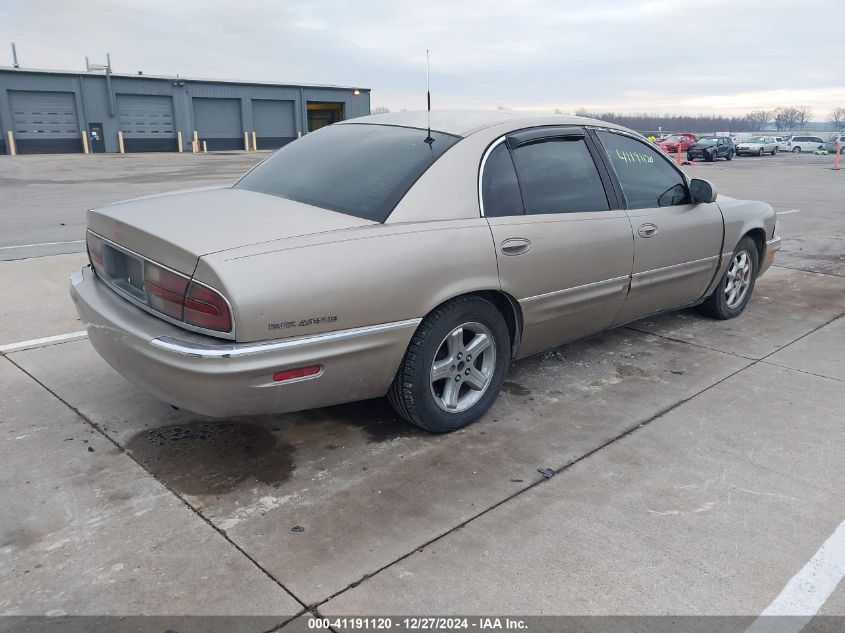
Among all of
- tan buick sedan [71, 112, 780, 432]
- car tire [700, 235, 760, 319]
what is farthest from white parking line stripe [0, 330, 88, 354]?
car tire [700, 235, 760, 319]

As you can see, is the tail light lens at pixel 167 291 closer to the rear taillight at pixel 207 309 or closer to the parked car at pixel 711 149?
the rear taillight at pixel 207 309

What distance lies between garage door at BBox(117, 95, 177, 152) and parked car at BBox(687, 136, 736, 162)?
102 ft

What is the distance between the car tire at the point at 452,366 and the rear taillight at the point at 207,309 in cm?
90

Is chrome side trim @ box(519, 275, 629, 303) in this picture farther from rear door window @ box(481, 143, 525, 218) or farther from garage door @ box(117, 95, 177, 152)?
garage door @ box(117, 95, 177, 152)

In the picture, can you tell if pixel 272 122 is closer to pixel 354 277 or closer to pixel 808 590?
pixel 354 277

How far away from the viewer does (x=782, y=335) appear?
16.8 ft

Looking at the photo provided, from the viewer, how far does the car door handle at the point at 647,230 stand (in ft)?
13.6

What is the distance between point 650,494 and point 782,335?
288 centimetres

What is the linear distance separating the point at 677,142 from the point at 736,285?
3367 cm

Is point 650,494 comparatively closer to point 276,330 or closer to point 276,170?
point 276,330

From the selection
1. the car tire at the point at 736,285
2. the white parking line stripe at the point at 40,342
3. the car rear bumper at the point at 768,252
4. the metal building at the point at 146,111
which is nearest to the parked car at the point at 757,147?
Answer: the metal building at the point at 146,111

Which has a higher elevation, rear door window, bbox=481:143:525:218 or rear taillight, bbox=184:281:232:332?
rear door window, bbox=481:143:525:218

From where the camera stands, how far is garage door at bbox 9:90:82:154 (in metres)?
38.3

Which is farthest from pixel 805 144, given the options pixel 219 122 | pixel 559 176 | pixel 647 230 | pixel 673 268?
pixel 559 176
